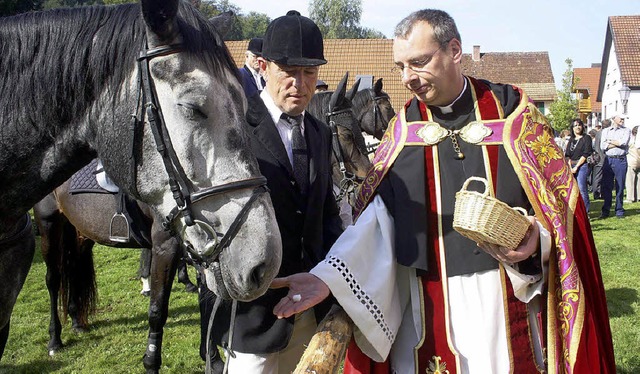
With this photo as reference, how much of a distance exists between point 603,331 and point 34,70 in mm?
2347

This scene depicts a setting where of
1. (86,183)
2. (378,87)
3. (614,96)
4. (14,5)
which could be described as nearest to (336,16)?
(614,96)

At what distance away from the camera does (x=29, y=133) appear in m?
1.87

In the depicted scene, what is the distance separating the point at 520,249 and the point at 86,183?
411 centimetres

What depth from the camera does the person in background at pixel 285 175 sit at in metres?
2.18

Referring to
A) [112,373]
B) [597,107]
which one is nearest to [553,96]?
[597,107]

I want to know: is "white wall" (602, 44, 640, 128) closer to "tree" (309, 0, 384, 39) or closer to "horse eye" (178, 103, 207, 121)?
"tree" (309, 0, 384, 39)

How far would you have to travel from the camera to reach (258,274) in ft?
5.48

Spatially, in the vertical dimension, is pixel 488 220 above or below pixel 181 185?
below

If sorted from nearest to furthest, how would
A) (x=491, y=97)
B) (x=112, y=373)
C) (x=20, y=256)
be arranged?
(x=491, y=97) < (x=20, y=256) < (x=112, y=373)

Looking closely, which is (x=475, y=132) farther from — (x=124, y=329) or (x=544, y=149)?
(x=124, y=329)

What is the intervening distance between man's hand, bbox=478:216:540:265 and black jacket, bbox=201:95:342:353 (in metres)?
0.70

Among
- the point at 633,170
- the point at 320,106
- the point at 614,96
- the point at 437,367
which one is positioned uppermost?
Answer: the point at 320,106

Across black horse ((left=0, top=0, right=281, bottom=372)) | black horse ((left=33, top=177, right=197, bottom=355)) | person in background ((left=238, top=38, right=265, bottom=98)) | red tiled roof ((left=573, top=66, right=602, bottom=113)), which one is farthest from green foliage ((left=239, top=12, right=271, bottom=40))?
black horse ((left=0, top=0, right=281, bottom=372))

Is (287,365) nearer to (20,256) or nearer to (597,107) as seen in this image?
(20,256)
